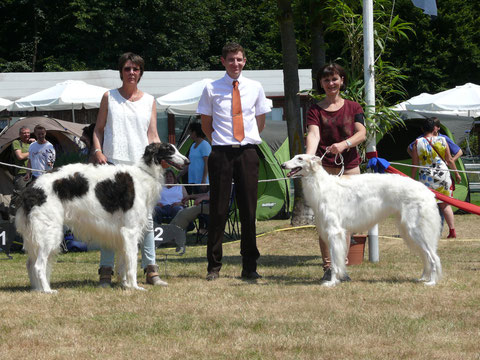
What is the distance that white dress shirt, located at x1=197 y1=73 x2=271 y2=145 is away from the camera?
240 inches

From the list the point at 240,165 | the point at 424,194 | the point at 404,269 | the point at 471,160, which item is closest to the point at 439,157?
the point at 404,269

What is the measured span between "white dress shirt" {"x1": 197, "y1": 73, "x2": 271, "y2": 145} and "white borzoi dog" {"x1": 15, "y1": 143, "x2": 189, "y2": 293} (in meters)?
0.45

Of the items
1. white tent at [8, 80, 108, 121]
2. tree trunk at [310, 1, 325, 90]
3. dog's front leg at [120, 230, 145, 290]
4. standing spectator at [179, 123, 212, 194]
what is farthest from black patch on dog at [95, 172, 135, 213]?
white tent at [8, 80, 108, 121]

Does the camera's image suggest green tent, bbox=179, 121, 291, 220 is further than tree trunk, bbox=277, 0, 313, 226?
Yes

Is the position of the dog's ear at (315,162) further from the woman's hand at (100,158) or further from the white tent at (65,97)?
the white tent at (65,97)

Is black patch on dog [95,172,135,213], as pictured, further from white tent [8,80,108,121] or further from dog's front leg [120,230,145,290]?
white tent [8,80,108,121]

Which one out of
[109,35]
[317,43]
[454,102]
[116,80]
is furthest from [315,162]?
[109,35]

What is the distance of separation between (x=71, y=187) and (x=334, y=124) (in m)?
2.36

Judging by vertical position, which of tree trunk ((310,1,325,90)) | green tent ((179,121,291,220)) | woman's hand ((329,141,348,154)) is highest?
tree trunk ((310,1,325,90))

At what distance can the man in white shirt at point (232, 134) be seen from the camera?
20.0ft

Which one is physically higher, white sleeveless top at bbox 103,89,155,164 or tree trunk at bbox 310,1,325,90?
tree trunk at bbox 310,1,325,90

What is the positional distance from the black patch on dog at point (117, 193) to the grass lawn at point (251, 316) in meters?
0.70

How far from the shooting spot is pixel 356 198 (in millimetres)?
6047

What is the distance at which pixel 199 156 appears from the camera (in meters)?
10.2
